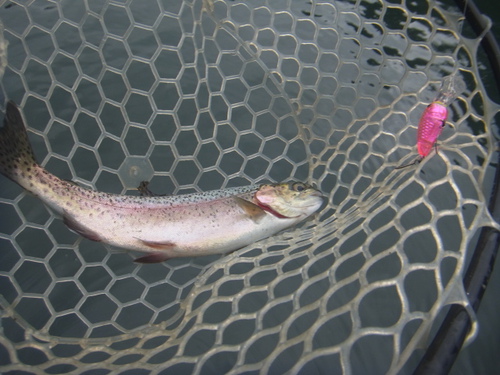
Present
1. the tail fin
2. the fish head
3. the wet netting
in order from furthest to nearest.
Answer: the fish head < the tail fin < the wet netting

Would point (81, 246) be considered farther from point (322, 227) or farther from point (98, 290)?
point (322, 227)

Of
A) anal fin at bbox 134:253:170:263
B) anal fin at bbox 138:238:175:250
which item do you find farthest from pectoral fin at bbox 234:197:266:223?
anal fin at bbox 134:253:170:263

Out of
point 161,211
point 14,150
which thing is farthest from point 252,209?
point 14,150

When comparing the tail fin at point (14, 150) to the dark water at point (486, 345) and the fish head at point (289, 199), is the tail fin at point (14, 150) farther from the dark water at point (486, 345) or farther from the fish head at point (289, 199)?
the dark water at point (486, 345)

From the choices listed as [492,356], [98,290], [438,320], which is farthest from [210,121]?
[492,356]

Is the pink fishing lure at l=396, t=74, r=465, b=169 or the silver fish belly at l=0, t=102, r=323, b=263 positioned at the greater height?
the pink fishing lure at l=396, t=74, r=465, b=169

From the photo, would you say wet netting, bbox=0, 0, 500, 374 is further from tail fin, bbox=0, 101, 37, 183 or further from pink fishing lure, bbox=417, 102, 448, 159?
tail fin, bbox=0, 101, 37, 183
